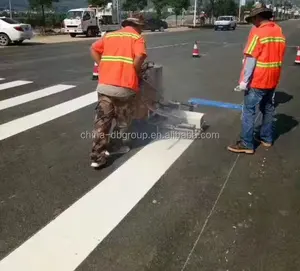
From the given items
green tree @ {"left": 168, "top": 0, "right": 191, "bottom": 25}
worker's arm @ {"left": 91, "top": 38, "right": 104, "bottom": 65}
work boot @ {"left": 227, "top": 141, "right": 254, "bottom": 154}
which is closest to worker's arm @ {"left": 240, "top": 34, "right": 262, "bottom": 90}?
work boot @ {"left": 227, "top": 141, "right": 254, "bottom": 154}

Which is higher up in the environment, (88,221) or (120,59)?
(120,59)

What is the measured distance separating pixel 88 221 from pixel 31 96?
581 cm

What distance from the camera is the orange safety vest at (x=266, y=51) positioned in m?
4.68

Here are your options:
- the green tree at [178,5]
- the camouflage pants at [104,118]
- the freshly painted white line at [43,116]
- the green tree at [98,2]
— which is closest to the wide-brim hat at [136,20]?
the camouflage pants at [104,118]

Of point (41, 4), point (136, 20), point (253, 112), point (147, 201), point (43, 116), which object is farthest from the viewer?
point (41, 4)

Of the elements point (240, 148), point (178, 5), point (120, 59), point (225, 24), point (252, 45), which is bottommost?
point (225, 24)

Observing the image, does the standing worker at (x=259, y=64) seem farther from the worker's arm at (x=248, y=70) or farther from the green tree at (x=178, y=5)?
the green tree at (x=178, y=5)

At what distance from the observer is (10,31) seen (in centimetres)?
2198

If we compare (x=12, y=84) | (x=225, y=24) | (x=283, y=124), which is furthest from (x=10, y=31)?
(x=225, y=24)

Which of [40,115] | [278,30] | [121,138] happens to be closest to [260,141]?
[278,30]

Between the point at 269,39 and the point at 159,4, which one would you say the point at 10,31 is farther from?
the point at 159,4

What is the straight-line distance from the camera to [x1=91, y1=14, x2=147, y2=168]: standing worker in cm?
449

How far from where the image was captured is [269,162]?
197 inches

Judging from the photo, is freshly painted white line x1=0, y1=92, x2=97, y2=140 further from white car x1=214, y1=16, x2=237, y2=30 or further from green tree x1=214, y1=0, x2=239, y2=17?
green tree x1=214, y1=0, x2=239, y2=17
